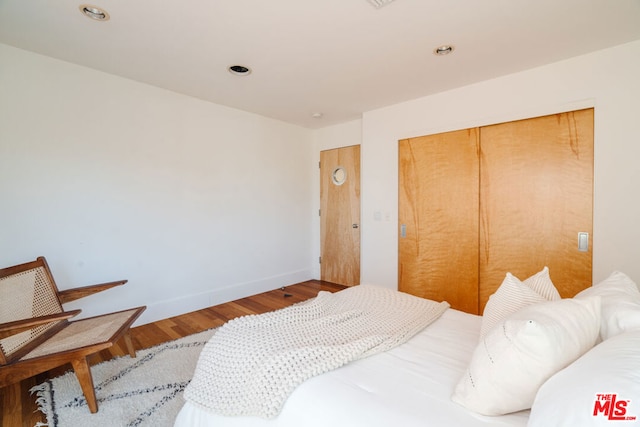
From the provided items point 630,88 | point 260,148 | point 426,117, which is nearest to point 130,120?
point 260,148

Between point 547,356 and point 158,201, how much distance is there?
3.30 metres

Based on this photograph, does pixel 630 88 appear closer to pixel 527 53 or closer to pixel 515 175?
pixel 527 53

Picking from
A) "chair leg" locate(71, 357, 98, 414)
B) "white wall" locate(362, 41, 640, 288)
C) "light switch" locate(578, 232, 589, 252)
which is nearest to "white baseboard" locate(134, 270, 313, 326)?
"chair leg" locate(71, 357, 98, 414)

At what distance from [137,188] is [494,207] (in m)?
3.63

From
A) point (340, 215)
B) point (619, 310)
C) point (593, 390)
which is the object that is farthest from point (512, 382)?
point (340, 215)

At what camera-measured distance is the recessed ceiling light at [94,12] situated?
5.70 feet

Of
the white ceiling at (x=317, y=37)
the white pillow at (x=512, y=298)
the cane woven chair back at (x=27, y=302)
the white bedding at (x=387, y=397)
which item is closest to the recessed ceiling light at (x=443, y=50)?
the white ceiling at (x=317, y=37)

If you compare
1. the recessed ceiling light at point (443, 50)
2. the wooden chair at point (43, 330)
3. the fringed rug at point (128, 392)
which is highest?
the recessed ceiling light at point (443, 50)

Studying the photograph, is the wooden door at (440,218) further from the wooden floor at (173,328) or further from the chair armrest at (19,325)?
the chair armrest at (19,325)

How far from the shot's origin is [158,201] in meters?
2.99

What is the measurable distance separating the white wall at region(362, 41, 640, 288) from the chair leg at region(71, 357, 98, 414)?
353 centimetres

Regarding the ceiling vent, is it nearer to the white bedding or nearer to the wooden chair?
the white bedding

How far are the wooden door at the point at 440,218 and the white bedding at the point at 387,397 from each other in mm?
1776

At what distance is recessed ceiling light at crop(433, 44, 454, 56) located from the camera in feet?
7.10
